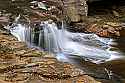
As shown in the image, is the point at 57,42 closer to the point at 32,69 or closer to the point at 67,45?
the point at 67,45

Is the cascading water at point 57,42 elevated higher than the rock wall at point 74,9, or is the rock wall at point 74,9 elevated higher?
the rock wall at point 74,9

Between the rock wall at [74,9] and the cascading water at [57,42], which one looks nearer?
the cascading water at [57,42]

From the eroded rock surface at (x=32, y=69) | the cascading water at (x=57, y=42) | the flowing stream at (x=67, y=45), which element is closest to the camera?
the eroded rock surface at (x=32, y=69)

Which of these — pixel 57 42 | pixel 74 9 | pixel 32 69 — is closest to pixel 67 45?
pixel 57 42

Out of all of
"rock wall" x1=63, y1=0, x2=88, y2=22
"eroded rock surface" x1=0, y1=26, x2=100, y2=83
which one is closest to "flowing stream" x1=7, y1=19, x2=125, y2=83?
"rock wall" x1=63, y1=0, x2=88, y2=22

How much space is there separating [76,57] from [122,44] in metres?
1.81

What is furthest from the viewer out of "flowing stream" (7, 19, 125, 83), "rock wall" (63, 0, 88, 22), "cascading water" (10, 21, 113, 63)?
"rock wall" (63, 0, 88, 22)

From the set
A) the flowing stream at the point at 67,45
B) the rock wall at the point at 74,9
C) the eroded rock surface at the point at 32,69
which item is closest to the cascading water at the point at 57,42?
the flowing stream at the point at 67,45

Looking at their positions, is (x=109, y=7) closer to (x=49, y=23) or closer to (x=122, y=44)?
(x=122, y=44)

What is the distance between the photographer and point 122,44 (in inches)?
336

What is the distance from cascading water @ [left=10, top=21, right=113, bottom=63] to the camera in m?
7.55

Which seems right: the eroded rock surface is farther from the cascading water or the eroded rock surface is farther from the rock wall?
the rock wall

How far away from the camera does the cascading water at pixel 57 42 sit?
24.8 ft

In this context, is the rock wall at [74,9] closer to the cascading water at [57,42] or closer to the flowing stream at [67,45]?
the flowing stream at [67,45]
